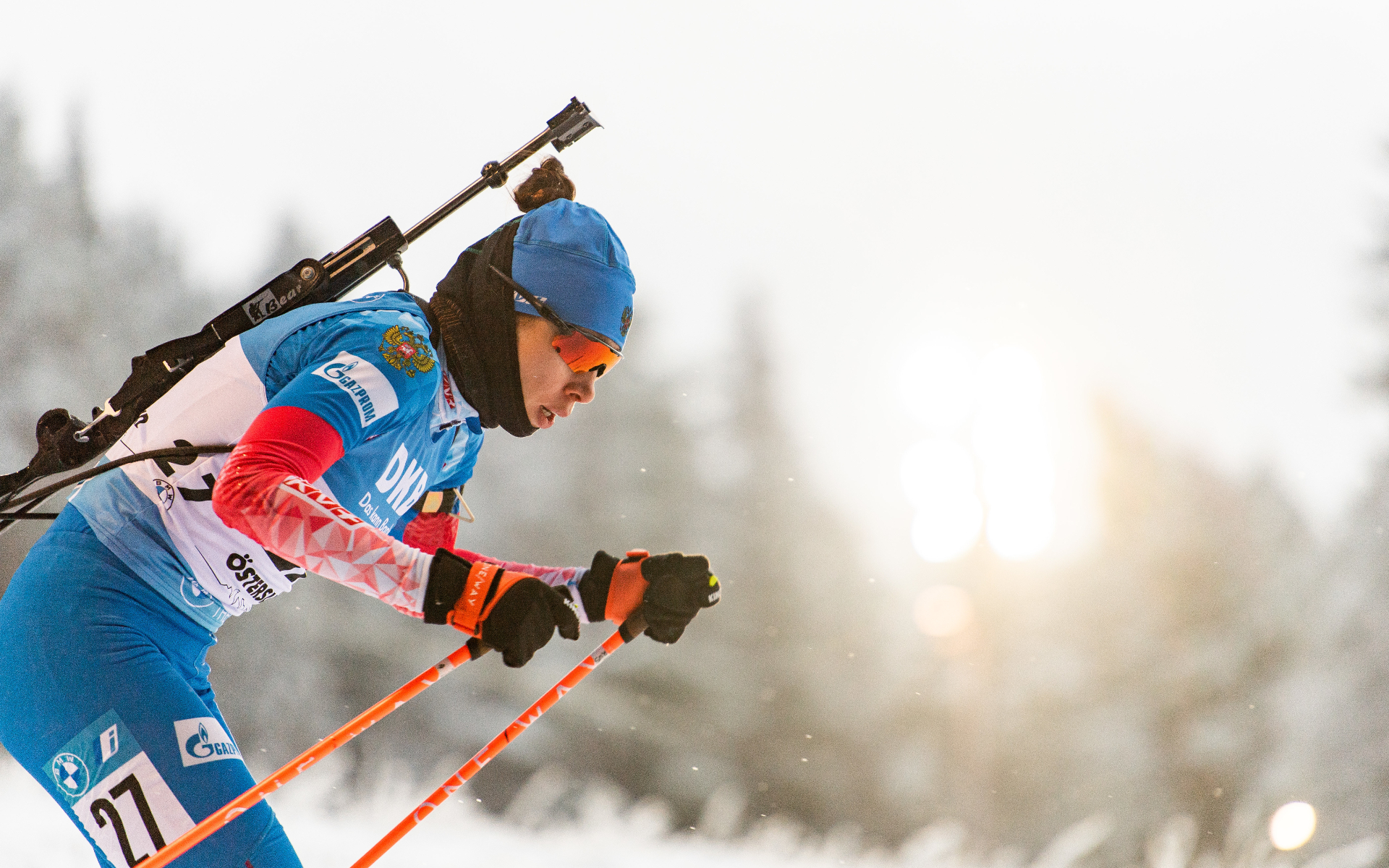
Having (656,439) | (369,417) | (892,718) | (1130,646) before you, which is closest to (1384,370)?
(1130,646)

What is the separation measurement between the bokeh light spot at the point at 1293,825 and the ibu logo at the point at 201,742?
44.7ft

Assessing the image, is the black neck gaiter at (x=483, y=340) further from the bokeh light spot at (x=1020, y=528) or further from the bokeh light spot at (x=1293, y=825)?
the bokeh light spot at (x=1020, y=528)

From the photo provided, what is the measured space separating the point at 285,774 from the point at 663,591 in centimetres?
69

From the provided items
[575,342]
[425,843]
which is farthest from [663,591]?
[425,843]

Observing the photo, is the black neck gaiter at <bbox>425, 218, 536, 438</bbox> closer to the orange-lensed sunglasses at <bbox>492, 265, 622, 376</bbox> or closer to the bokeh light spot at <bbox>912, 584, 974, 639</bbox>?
the orange-lensed sunglasses at <bbox>492, 265, 622, 376</bbox>

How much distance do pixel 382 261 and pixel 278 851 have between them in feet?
4.29

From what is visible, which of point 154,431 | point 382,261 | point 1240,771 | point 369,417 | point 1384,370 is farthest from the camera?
point 1240,771

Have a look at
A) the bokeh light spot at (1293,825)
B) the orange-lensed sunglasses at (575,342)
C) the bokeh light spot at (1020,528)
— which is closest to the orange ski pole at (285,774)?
the orange-lensed sunglasses at (575,342)

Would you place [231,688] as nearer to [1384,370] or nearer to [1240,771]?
[1240,771]

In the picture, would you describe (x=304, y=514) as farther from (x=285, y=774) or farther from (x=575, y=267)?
(x=575, y=267)

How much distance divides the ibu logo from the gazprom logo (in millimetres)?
553

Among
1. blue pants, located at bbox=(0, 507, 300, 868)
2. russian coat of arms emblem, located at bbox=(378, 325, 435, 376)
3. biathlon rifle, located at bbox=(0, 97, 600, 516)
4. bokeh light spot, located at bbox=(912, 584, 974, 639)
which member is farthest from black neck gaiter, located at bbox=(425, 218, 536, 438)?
bokeh light spot, located at bbox=(912, 584, 974, 639)

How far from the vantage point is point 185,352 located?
6.26 ft

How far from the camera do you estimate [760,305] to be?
16297 mm
